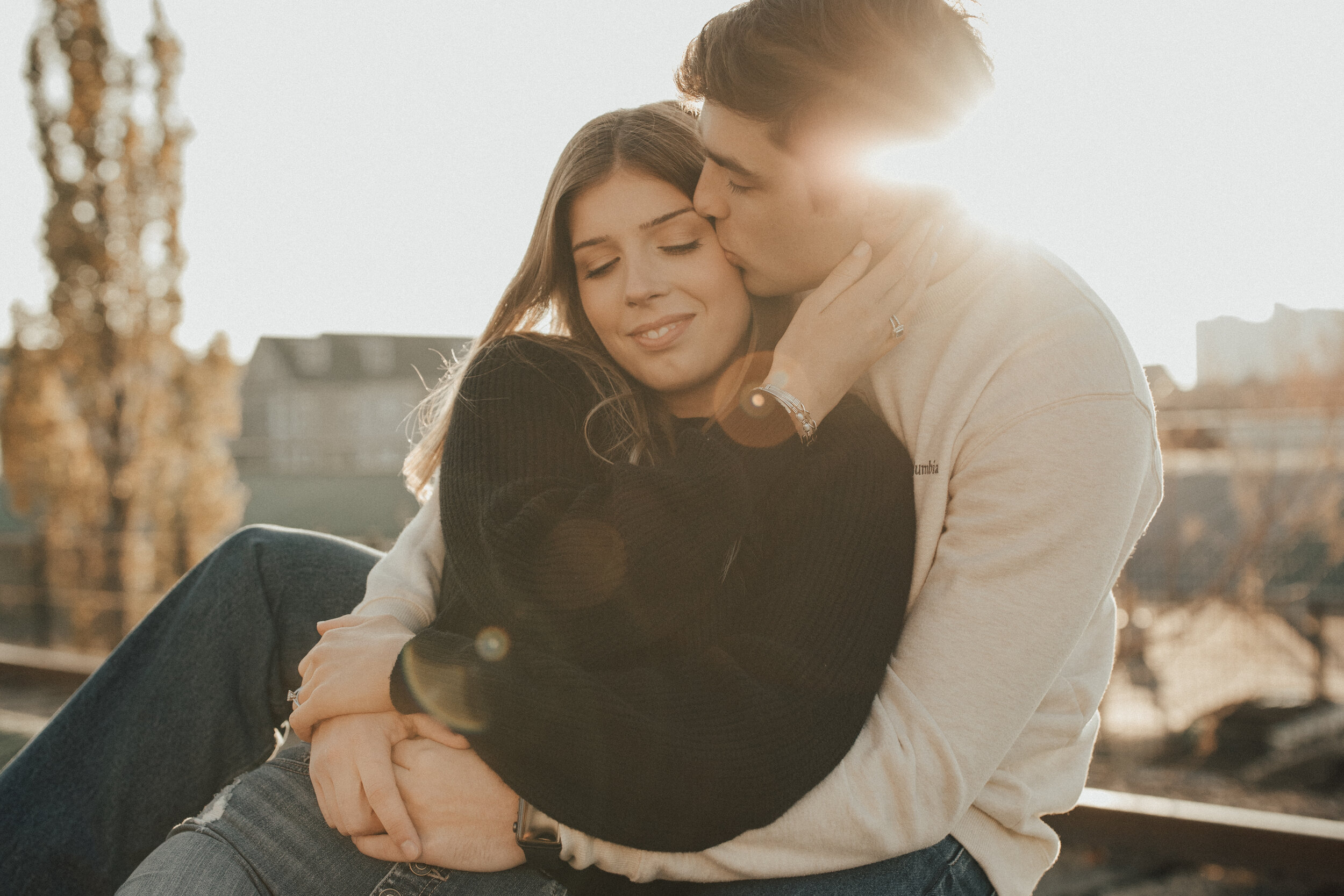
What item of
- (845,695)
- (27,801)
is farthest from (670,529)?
(27,801)

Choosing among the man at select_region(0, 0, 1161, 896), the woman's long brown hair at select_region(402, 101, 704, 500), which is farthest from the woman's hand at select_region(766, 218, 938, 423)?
the woman's long brown hair at select_region(402, 101, 704, 500)

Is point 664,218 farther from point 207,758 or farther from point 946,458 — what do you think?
point 207,758

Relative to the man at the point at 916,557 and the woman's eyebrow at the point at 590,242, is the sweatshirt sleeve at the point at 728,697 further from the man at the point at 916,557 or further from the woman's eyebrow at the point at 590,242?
the woman's eyebrow at the point at 590,242

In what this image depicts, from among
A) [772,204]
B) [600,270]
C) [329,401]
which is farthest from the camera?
[329,401]

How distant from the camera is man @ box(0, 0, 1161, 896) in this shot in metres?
1.28

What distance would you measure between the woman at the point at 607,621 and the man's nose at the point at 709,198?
0.46 metres

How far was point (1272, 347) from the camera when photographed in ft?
22.1

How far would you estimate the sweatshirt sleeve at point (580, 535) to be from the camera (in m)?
1.39

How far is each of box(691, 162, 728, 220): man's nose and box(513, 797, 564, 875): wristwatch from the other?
120 cm

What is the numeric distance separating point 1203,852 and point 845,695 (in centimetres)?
209

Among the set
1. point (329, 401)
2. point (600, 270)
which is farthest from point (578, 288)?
point (329, 401)

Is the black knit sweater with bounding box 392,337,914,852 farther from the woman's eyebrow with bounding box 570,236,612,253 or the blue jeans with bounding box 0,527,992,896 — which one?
the woman's eyebrow with bounding box 570,236,612,253

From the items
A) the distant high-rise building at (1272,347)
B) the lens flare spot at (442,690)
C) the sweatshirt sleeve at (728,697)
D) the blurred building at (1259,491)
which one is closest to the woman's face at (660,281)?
the sweatshirt sleeve at (728,697)

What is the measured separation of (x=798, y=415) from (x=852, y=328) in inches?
7.6
